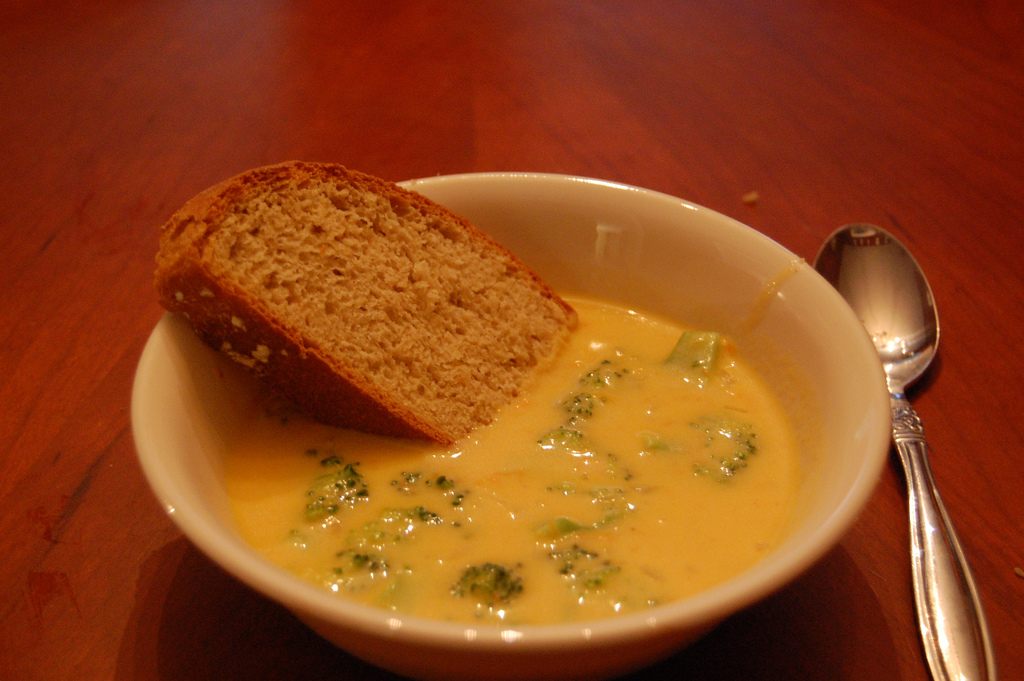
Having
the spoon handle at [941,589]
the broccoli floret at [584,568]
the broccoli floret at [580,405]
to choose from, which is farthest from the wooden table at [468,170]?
the broccoli floret at [580,405]

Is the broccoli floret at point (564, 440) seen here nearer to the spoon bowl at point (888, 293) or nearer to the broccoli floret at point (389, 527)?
the broccoli floret at point (389, 527)

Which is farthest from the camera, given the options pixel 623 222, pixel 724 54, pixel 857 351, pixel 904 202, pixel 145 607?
pixel 724 54

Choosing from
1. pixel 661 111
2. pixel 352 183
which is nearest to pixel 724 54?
pixel 661 111

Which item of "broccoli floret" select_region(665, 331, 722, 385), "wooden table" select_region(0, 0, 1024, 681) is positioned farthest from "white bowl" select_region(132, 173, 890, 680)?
"wooden table" select_region(0, 0, 1024, 681)

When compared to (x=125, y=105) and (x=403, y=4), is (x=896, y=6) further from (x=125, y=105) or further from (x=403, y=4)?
(x=125, y=105)

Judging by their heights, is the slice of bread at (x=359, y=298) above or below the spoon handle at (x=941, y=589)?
above

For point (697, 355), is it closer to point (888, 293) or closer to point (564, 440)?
point (564, 440)

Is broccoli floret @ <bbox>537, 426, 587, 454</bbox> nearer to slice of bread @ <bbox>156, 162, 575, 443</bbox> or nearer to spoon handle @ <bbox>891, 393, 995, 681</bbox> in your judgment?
slice of bread @ <bbox>156, 162, 575, 443</bbox>

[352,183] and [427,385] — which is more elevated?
[352,183]
